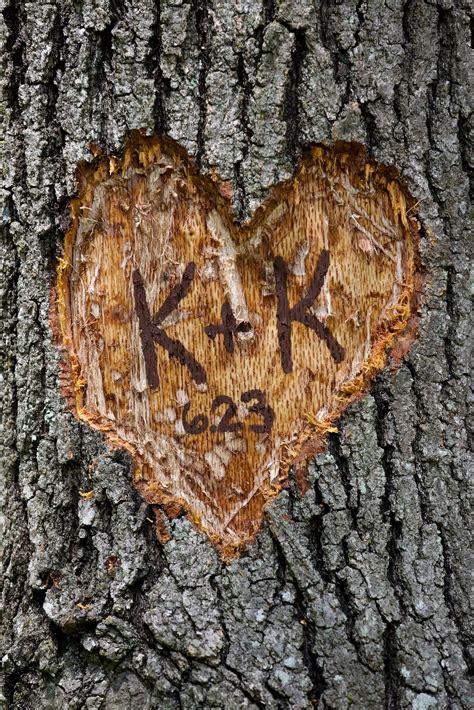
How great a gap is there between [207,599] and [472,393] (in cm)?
77

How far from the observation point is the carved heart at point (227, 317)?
5.97 feet

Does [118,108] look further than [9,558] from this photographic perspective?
No

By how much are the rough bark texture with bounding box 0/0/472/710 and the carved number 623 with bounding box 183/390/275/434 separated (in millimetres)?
159

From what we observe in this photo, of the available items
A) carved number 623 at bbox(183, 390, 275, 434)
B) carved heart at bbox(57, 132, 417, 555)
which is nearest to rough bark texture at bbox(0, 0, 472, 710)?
carved heart at bbox(57, 132, 417, 555)

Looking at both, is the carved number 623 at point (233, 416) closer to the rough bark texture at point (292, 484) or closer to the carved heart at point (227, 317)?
the carved heart at point (227, 317)

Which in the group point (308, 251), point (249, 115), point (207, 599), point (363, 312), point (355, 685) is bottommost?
point (355, 685)

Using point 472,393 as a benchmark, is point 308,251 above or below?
above

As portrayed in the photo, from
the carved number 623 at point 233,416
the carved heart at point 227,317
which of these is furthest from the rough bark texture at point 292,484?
the carved number 623 at point 233,416

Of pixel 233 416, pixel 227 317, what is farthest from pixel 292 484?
pixel 227 317

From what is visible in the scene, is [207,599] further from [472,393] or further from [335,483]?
[472,393]

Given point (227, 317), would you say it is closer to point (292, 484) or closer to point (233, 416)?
point (233, 416)

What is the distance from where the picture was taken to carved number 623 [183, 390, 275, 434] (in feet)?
6.03

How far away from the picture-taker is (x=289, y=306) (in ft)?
6.02

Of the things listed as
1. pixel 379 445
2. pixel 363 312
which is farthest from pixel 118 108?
pixel 379 445
